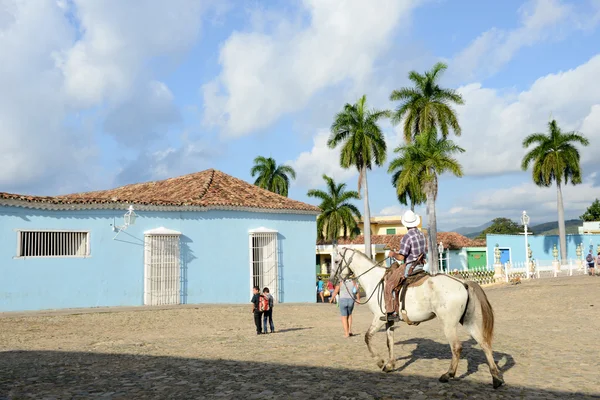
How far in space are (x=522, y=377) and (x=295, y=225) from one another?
1686 cm

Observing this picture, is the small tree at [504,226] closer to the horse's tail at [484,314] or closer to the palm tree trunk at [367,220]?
the palm tree trunk at [367,220]

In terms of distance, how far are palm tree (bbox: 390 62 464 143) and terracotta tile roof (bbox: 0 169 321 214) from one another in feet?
47.1

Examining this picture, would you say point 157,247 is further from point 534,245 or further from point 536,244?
point 536,244

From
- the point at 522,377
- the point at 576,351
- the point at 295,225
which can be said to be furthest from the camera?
the point at 295,225

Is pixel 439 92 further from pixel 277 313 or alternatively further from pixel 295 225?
pixel 277 313

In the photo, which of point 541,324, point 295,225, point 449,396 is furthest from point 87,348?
point 295,225

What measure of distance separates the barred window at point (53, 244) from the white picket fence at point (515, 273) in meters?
20.0

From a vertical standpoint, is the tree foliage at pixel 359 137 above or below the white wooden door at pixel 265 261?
above

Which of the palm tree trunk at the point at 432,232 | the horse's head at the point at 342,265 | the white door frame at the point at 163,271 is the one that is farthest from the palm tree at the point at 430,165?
the horse's head at the point at 342,265

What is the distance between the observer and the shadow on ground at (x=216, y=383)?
22.1ft

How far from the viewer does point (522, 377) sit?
773cm

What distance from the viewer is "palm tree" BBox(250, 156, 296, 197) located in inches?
2028

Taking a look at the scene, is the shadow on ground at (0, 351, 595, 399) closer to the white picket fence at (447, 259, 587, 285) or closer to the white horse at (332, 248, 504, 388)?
the white horse at (332, 248, 504, 388)

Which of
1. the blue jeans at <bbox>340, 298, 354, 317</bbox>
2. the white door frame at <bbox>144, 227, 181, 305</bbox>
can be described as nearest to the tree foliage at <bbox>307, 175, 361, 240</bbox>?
the white door frame at <bbox>144, 227, 181, 305</bbox>
